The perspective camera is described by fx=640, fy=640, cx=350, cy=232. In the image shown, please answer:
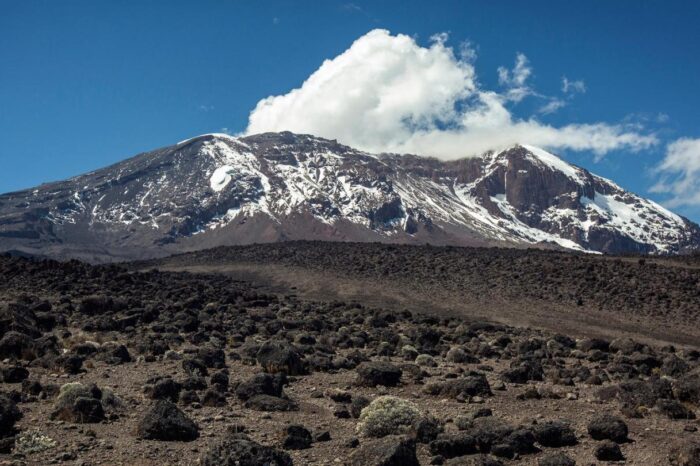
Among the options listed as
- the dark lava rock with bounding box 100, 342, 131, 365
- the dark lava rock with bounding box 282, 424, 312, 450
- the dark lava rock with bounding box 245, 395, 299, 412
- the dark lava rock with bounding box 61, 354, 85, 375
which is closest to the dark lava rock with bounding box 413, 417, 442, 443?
the dark lava rock with bounding box 282, 424, 312, 450

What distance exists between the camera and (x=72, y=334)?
2353cm

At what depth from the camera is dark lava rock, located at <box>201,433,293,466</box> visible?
906 centimetres

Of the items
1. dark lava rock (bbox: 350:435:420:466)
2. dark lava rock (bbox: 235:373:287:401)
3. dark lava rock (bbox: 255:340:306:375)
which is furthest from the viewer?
dark lava rock (bbox: 255:340:306:375)

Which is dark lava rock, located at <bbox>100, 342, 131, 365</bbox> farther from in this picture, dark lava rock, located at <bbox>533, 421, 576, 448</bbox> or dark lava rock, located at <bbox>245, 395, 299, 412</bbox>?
dark lava rock, located at <bbox>533, 421, 576, 448</bbox>

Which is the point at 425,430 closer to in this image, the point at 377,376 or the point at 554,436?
the point at 554,436

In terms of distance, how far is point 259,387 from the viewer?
48.6ft

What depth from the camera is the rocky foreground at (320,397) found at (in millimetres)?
10828

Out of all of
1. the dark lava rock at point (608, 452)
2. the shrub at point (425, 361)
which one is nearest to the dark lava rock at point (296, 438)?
the dark lava rock at point (608, 452)

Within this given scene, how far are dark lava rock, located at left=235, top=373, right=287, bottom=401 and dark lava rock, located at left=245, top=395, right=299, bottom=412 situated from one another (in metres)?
0.40

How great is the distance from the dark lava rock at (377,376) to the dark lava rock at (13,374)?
819 centimetres

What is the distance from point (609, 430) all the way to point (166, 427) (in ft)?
26.8

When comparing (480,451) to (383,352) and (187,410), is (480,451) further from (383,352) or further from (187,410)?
(383,352)

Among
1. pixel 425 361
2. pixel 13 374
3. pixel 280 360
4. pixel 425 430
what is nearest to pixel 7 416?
pixel 13 374

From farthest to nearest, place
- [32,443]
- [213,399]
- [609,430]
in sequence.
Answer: [213,399]
[609,430]
[32,443]
